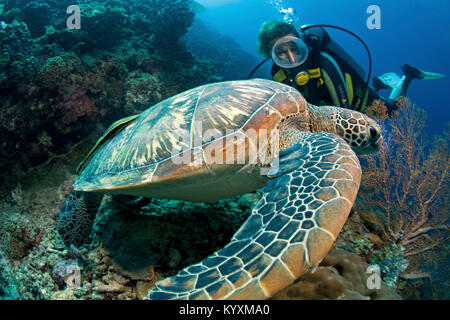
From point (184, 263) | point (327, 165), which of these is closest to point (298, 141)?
point (327, 165)

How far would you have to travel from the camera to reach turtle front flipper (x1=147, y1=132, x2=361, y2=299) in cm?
86

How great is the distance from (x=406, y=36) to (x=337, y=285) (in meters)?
60.0

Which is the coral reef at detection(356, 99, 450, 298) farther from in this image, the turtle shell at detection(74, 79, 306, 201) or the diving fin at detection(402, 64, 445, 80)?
the diving fin at detection(402, 64, 445, 80)

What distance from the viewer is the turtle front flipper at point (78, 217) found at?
82.0 inches

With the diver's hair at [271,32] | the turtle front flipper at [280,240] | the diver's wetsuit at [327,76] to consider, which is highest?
the diver's hair at [271,32]

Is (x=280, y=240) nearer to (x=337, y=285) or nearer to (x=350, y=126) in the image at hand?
(x=337, y=285)

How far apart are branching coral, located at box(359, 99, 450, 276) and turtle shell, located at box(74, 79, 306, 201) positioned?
1.67 meters

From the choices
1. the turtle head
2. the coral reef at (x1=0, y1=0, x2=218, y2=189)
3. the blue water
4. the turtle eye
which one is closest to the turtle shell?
the turtle head

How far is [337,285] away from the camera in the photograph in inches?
44.9

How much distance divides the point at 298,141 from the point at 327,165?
20.2 inches

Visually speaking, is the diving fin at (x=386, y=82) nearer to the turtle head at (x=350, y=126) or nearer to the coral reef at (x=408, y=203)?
the coral reef at (x=408, y=203)

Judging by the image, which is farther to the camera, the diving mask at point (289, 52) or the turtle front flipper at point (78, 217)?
the diving mask at point (289, 52)

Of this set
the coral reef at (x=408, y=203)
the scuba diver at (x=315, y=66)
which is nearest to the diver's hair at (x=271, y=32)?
the scuba diver at (x=315, y=66)

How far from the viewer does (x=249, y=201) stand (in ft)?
8.07
